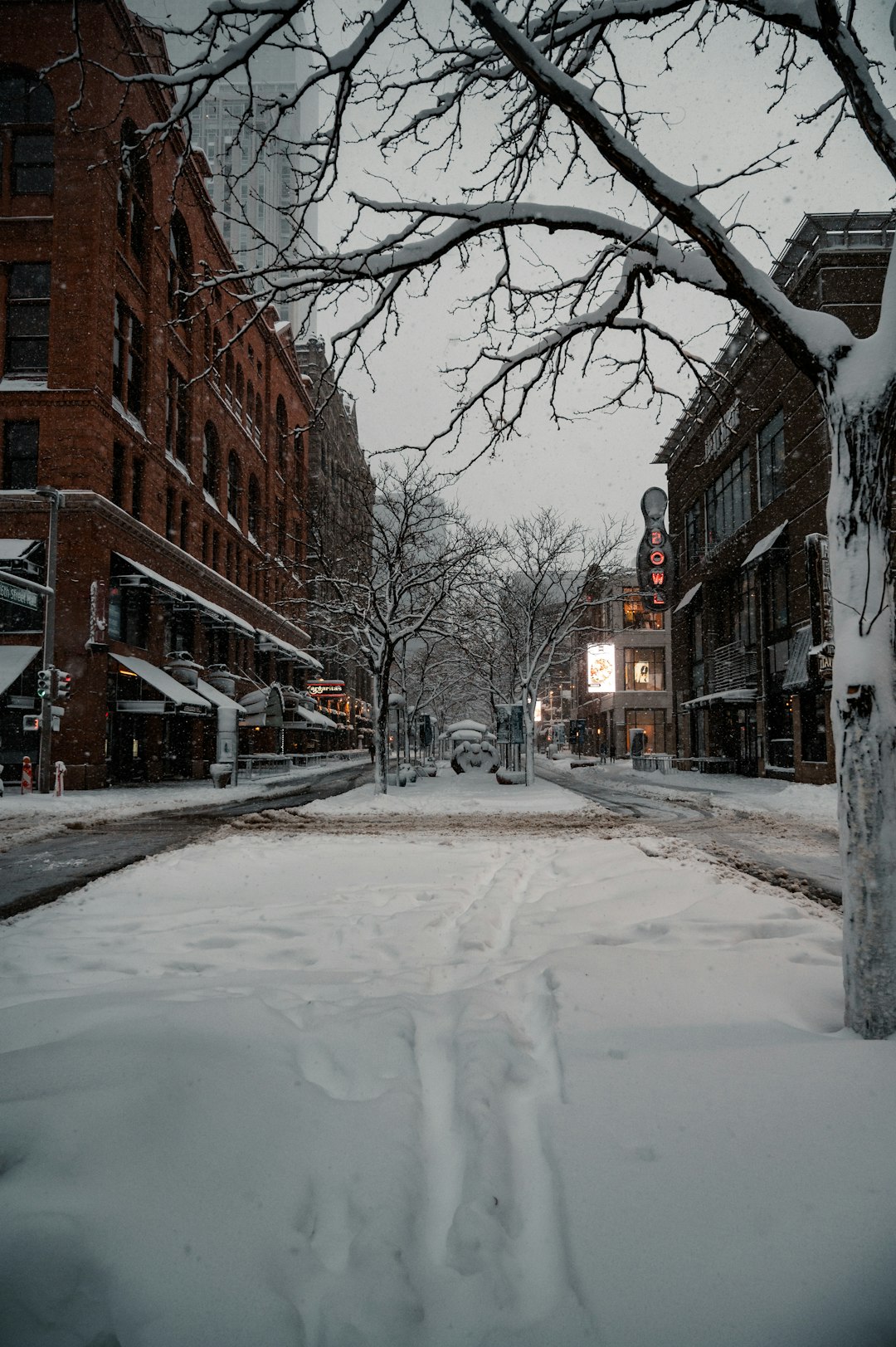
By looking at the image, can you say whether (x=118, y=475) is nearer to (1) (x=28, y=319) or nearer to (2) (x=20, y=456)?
(2) (x=20, y=456)

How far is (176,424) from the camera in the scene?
96.8 feet

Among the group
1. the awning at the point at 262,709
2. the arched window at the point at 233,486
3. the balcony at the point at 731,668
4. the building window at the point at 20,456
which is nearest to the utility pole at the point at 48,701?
the building window at the point at 20,456

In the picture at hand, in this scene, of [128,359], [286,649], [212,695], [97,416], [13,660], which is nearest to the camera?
[13,660]

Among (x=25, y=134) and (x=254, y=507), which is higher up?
(x=25, y=134)

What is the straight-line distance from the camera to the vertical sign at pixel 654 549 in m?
35.9

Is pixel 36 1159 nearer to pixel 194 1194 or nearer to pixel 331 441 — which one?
pixel 194 1194

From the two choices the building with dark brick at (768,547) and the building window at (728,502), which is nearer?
the building with dark brick at (768,547)

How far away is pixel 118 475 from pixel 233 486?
13.9m

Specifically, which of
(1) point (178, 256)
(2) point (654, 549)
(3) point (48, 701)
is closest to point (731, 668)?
(2) point (654, 549)

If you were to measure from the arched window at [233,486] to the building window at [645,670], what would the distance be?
108ft

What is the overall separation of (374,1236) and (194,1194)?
1.77 feet

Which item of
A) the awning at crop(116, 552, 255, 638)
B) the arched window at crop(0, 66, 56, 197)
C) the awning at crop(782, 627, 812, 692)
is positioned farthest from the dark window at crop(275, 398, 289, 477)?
the awning at crop(782, 627, 812, 692)

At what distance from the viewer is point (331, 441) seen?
217 feet

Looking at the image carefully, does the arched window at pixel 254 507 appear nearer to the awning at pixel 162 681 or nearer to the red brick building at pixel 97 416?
the red brick building at pixel 97 416
